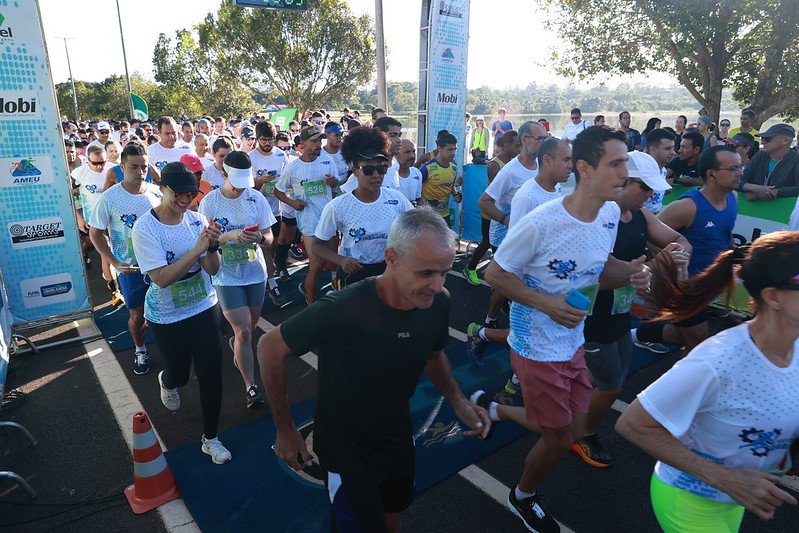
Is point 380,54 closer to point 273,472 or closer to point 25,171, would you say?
point 25,171

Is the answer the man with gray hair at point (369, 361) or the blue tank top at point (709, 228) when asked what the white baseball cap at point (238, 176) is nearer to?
the man with gray hair at point (369, 361)

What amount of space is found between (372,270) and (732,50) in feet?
51.0

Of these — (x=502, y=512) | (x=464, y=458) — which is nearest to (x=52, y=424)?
(x=464, y=458)

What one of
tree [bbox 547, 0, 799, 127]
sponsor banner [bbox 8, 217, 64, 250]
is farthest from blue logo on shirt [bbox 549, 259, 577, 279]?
tree [bbox 547, 0, 799, 127]

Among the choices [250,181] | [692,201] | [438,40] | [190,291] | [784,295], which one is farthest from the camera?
[438,40]

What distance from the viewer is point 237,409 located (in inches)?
190

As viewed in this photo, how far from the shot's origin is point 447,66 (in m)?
10.3

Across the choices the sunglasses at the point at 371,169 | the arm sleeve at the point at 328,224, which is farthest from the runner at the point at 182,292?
the sunglasses at the point at 371,169

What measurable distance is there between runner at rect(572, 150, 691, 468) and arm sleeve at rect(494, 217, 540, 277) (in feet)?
2.34

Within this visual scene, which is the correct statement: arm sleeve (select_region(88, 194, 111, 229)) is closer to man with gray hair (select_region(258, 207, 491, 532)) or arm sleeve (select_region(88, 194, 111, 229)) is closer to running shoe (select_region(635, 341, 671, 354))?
man with gray hair (select_region(258, 207, 491, 532))

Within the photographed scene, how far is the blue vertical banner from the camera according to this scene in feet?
18.4

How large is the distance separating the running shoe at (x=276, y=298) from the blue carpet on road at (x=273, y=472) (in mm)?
2809

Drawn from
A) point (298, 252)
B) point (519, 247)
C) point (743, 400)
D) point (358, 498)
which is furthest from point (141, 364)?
point (743, 400)

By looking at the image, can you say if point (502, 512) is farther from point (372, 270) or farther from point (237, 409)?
point (237, 409)
